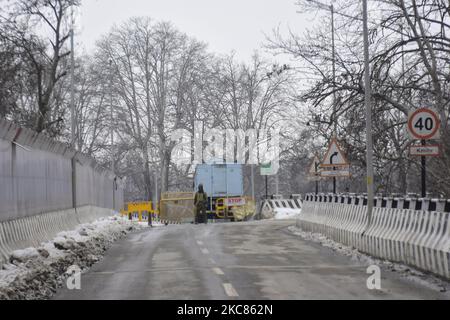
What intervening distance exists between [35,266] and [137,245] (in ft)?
24.4

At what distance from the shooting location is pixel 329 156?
2053 centimetres

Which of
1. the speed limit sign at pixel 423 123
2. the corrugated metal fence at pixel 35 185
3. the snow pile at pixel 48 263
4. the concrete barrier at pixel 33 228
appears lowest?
the snow pile at pixel 48 263

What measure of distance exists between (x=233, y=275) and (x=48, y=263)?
3.26 m

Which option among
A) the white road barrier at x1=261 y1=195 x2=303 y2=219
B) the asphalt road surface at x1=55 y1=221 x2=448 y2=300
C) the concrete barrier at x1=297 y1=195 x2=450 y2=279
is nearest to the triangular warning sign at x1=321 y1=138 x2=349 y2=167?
the concrete barrier at x1=297 y1=195 x2=450 y2=279

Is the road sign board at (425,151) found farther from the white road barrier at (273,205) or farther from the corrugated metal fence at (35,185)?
the white road barrier at (273,205)

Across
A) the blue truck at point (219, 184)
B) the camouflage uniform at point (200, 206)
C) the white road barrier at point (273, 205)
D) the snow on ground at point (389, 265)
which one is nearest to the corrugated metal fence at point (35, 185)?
the snow on ground at point (389, 265)

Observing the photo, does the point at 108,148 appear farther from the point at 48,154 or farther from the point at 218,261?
the point at 218,261

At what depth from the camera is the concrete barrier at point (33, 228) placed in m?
12.4

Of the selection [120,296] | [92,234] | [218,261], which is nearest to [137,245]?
[92,234]

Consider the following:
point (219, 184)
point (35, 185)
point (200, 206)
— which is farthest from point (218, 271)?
point (219, 184)

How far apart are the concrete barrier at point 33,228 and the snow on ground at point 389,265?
6.67m

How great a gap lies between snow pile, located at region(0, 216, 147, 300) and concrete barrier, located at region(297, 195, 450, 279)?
595 cm

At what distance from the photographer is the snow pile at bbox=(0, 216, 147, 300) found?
10.1 meters

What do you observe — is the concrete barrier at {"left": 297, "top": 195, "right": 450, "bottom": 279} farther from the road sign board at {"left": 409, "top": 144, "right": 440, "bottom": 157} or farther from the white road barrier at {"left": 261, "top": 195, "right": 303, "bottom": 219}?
the white road barrier at {"left": 261, "top": 195, "right": 303, "bottom": 219}
